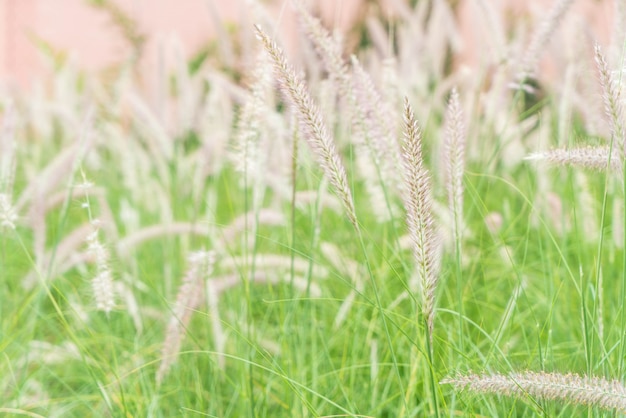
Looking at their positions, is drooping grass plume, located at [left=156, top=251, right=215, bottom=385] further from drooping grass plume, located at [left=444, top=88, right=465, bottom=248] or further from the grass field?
drooping grass plume, located at [left=444, top=88, right=465, bottom=248]

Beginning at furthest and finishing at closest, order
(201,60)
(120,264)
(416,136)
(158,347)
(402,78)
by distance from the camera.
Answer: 1. (201,60)
2. (402,78)
3. (120,264)
4. (158,347)
5. (416,136)

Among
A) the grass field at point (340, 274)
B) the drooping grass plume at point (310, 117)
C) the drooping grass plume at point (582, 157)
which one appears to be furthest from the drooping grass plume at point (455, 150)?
the drooping grass plume at point (310, 117)

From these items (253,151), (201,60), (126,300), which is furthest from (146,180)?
(201,60)

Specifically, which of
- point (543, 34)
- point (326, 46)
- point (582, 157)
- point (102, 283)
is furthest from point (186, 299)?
point (543, 34)

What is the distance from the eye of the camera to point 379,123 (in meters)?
1.24

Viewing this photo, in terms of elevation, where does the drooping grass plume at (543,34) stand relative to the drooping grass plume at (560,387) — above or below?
above

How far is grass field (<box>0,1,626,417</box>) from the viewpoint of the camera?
2.96 ft

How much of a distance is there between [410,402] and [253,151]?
421 millimetres

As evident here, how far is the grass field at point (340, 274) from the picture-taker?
0.90 meters

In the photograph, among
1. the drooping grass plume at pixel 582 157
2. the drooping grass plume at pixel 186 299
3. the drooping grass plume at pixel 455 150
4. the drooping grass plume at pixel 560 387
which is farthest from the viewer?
the drooping grass plume at pixel 186 299

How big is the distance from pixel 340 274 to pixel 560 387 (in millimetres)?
815

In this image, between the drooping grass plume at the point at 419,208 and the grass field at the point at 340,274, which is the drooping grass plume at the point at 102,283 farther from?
the drooping grass plume at the point at 419,208

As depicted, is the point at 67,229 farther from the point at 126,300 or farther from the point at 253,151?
the point at 253,151

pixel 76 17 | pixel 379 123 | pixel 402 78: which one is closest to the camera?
pixel 379 123
